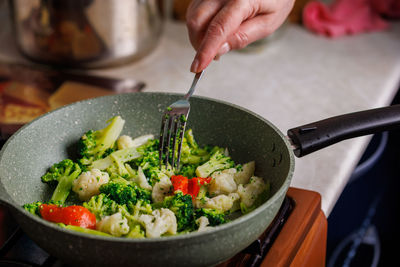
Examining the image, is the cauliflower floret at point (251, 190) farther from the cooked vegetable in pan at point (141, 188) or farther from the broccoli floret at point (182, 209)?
the broccoli floret at point (182, 209)

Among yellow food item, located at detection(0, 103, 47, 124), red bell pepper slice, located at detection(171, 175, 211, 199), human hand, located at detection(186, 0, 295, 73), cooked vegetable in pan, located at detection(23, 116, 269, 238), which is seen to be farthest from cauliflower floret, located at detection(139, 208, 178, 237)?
yellow food item, located at detection(0, 103, 47, 124)

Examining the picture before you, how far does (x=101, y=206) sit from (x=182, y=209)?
16cm

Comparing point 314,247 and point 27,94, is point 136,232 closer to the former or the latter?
point 314,247

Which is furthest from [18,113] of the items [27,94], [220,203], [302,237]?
[302,237]

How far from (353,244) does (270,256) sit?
3.48 feet

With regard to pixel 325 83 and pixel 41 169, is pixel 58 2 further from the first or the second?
pixel 325 83

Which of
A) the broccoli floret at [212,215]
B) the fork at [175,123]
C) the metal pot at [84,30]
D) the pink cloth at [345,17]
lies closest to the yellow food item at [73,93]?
the metal pot at [84,30]

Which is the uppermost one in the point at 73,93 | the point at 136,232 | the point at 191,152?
the point at 136,232

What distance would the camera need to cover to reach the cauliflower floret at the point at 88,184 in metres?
0.98

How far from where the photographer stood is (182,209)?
0.89 metres

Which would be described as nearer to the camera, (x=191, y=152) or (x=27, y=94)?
(x=191, y=152)

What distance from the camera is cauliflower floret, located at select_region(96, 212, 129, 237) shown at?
83 centimetres

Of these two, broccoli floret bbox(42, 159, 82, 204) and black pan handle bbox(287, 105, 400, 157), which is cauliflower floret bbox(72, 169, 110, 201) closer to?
broccoli floret bbox(42, 159, 82, 204)

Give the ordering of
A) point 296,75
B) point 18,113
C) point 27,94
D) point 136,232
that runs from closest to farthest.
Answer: point 136,232 → point 18,113 → point 27,94 → point 296,75
